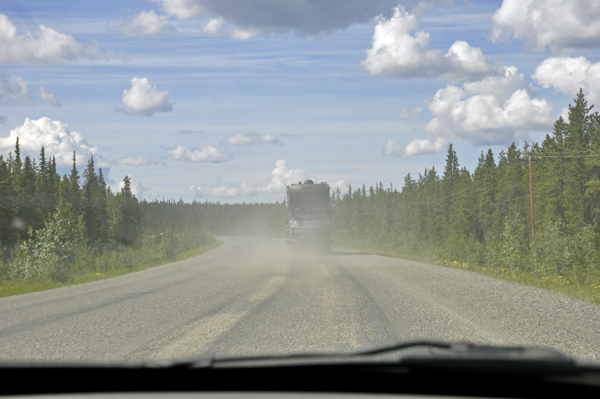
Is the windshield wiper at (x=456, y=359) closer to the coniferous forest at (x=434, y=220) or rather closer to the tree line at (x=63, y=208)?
the coniferous forest at (x=434, y=220)

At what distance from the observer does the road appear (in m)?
5.34

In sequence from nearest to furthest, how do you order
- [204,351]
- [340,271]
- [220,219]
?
1. [204,351]
2. [340,271]
3. [220,219]

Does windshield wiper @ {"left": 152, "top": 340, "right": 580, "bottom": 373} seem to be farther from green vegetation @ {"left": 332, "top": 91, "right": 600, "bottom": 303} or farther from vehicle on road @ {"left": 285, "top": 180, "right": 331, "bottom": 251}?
vehicle on road @ {"left": 285, "top": 180, "right": 331, "bottom": 251}

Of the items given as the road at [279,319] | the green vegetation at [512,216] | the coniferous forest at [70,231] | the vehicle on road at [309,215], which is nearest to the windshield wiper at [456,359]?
the road at [279,319]

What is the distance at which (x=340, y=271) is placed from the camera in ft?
48.4

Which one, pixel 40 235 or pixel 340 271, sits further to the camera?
pixel 40 235

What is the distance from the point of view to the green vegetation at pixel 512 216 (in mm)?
A: 15414

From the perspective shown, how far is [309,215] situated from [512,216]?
56.4 feet

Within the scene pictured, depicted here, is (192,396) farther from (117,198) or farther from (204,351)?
(117,198)

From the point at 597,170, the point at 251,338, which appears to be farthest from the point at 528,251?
the point at 597,170

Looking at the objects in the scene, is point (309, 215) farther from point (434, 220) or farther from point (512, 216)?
point (434, 220)

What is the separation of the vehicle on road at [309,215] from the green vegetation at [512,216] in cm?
552

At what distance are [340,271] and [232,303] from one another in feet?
21.6

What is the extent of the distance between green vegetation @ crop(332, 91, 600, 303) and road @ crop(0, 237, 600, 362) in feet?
9.81
